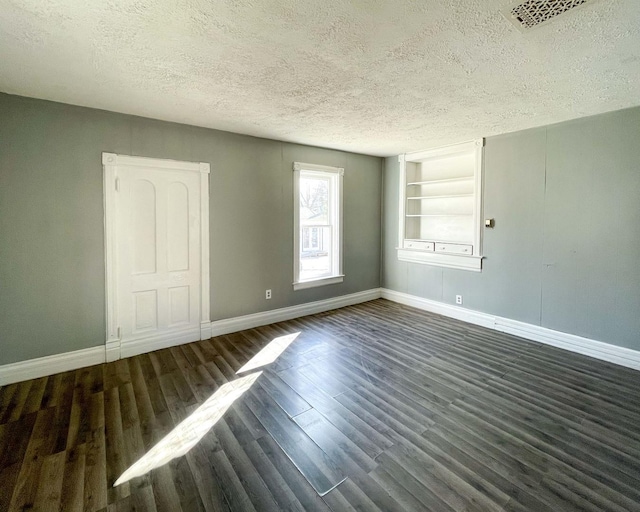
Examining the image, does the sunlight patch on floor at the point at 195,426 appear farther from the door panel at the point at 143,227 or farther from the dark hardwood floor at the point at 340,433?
the door panel at the point at 143,227

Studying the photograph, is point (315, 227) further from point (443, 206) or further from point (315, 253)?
point (443, 206)

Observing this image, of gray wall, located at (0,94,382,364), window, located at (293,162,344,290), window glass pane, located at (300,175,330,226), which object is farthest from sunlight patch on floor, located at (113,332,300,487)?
window glass pane, located at (300,175,330,226)

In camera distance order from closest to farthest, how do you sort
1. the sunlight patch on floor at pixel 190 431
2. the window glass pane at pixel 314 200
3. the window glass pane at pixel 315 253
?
1. the sunlight patch on floor at pixel 190 431
2. the window glass pane at pixel 314 200
3. the window glass pane at pixel 315 253

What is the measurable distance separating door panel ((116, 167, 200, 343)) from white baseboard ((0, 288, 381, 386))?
3.2 inches

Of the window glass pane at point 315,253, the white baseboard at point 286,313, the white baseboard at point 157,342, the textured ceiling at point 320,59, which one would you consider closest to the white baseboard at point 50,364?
the white baseboard at point 157,342

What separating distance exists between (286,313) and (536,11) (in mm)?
4079

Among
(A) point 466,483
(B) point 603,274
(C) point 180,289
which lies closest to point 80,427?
(C) point 180,289

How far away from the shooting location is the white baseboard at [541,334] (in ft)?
10.8

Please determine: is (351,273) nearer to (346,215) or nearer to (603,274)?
(346,215)

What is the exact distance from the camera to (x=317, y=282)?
508 cm

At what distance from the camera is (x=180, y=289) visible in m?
3.81

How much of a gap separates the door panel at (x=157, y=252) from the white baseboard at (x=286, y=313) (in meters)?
0.37

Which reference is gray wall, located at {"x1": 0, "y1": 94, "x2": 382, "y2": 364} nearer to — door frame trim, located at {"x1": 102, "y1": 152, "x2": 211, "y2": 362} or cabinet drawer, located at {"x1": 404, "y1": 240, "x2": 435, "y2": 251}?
door frame trim, located at {"x1": 102, "y1": 152, "x2": 211, "y2": 362}

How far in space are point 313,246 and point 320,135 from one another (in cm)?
177
